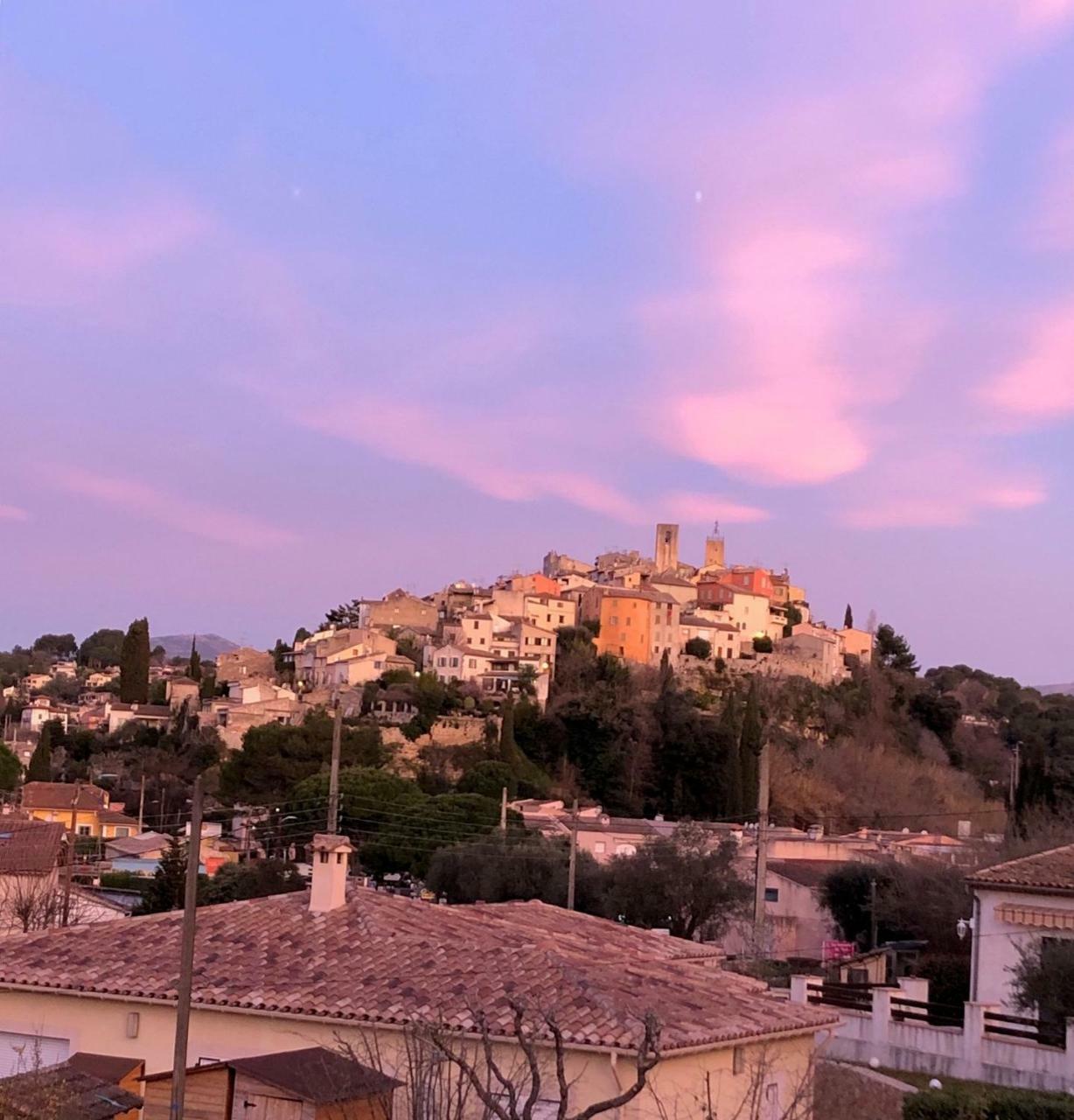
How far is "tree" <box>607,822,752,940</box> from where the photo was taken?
3262 centimetres

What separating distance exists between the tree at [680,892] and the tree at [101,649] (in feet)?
372

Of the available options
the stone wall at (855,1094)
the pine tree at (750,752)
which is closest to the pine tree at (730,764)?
the pine tree at (750,752)

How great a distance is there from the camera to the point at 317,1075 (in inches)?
432

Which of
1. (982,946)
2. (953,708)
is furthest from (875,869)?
(953,708)

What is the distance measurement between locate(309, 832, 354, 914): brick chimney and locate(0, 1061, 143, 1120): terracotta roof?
4.59 m

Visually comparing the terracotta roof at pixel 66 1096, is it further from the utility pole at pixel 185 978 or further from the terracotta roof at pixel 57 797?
the terracotta roof at pixel 57 797

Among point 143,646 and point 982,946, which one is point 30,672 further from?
point 982,946

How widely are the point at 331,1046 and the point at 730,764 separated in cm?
5957

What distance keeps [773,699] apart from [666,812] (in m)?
19.5

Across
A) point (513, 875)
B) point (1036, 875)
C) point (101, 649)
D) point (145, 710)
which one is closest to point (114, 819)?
point (145, 710)

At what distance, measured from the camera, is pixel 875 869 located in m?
35.5

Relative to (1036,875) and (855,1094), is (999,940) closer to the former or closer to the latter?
(1036,875)

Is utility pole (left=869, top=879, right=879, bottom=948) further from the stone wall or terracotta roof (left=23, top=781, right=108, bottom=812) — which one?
terracotta roof (left=23, top=781, right=108, bottom=812)

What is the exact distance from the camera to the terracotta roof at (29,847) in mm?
29469
